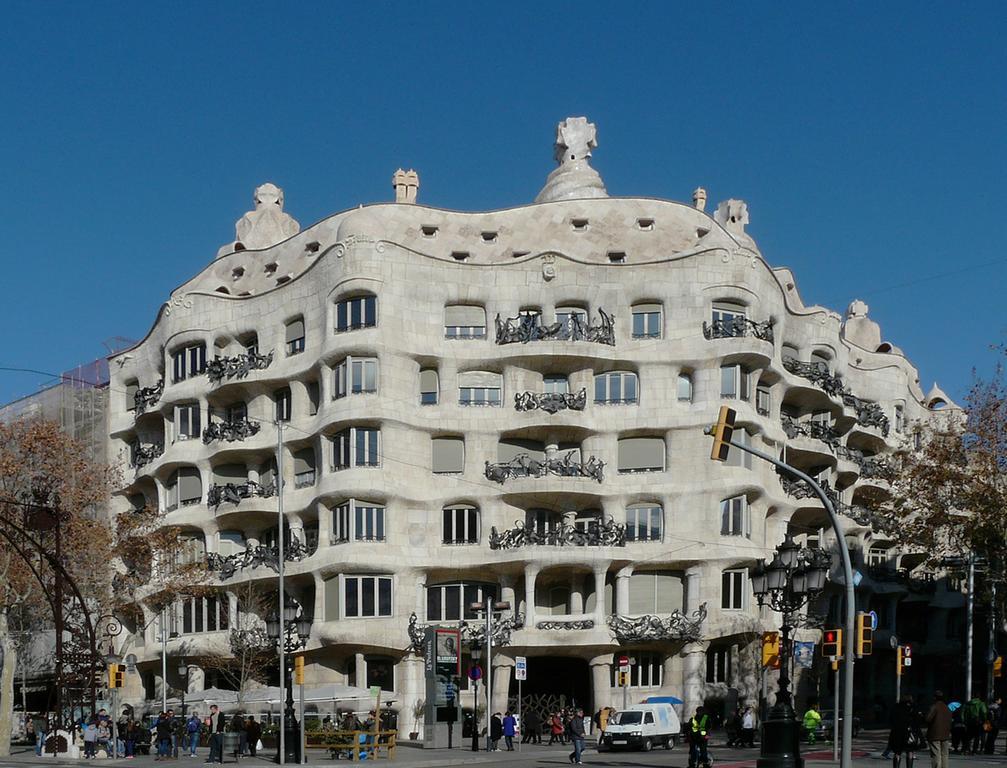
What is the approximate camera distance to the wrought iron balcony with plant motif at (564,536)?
188 feet

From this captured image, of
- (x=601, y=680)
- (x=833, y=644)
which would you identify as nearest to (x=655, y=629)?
(x=601, y=680)

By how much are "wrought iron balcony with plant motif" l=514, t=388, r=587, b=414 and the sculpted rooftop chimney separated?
13.0 m

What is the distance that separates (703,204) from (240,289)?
23.0 m

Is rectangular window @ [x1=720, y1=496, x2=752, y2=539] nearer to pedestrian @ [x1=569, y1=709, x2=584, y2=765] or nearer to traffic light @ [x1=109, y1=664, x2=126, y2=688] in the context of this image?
pedestrian @ [x1=569, y1=709, x2=584, y2=765]

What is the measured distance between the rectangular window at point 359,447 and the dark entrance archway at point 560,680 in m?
10.7

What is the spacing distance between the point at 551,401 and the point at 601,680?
36.2 feet

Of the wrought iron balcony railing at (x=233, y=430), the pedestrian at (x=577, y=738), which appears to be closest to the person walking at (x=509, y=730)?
the pedestrian at (x=577, y=738)

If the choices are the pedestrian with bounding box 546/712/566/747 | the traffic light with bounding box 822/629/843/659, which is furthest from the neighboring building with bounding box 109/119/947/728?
the traffic light with bounding box 822/629/843/659

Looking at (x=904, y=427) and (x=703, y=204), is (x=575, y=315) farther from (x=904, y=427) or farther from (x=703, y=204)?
(x=904, y=427)

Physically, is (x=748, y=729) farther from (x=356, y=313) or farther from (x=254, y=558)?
(x=356, y=313)

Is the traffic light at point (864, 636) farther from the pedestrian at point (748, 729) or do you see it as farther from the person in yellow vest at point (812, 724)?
the person in yellow vest at point (812, 724)

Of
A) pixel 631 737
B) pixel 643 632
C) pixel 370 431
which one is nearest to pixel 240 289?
pixel 370 431

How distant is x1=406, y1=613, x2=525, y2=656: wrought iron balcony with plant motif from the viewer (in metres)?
55.8

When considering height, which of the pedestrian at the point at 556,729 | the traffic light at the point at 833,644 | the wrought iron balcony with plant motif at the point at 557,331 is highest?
the wrought iron balcony with plant motif at the point at 557,331
